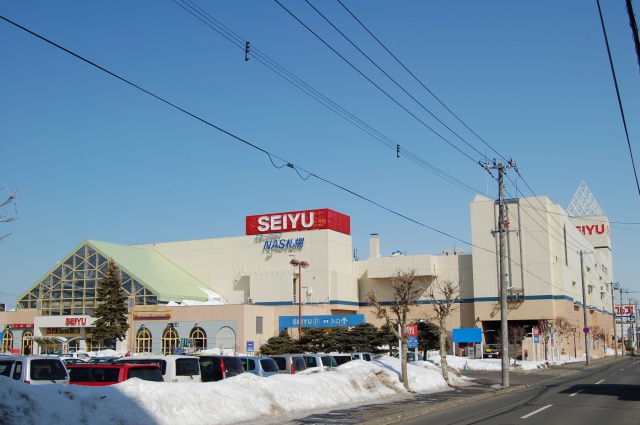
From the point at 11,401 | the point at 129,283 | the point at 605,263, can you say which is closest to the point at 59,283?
the point at 129,283

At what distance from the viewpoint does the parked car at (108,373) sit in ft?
55.6

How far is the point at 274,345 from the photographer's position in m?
53.8

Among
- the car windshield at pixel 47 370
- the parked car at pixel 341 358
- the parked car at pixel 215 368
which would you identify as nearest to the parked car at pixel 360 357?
the parked car at pixel 341 358

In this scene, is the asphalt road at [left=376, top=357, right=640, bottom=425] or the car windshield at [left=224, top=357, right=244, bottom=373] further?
the car windshield at [left=224, top=357, right=244, bottom=373]

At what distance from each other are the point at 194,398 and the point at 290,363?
1166cm

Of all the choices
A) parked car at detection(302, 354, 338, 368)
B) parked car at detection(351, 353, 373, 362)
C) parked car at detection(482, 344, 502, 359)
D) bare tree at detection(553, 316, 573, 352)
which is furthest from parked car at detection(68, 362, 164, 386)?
bare tree at detection(553, 316, 573, 352)

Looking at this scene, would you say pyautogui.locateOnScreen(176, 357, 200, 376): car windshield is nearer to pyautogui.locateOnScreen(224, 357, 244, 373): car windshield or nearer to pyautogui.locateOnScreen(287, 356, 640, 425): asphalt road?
pyautogui.locateOnScreen(224, 357, 244, 373): car windshield

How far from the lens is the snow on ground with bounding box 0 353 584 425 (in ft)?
41.4

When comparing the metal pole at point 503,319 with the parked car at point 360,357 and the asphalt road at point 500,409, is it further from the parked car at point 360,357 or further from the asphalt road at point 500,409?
the parked car at point 360,357

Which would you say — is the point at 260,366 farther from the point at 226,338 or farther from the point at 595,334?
the point at 595,334

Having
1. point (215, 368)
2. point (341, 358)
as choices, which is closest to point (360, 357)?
point (341, 358)

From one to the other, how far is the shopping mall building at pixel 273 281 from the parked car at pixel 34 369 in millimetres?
44884

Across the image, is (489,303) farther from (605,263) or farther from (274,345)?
(605,263)

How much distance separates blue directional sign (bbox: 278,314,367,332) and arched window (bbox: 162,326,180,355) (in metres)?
10.4
